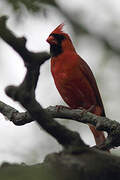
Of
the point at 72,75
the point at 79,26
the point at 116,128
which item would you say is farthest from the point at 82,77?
the point at 116,128

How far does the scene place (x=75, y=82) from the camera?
461cm

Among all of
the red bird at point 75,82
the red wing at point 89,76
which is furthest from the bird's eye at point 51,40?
the red wing at point 89,76

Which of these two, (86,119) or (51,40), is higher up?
(51,40)

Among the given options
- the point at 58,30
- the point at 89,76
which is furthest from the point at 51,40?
the point at 89,76

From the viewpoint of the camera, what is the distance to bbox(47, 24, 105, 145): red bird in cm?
454

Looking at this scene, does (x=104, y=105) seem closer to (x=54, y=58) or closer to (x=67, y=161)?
(x=54, y=58)

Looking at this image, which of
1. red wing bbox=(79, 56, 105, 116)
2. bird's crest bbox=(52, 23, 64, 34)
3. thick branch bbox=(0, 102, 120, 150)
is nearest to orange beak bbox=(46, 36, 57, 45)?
bird's crest bbox=(52, 23, 64, 34)

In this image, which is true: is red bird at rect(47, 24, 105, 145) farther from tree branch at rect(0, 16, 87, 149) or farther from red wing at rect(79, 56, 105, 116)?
tree branch at rect(0, 16, 87, 149)

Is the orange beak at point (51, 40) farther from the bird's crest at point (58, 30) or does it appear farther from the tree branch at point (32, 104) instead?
the tree branch at point (32, 104)

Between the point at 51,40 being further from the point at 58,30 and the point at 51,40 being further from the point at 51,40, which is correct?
the point at 58,30

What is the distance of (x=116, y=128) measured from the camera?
2465 millimetres

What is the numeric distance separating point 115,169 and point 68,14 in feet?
9.91

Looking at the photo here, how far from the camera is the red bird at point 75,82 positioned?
4.54m

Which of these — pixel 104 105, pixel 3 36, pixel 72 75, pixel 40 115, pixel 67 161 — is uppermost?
pixel 3 36
